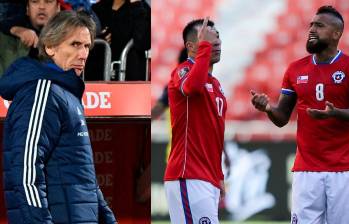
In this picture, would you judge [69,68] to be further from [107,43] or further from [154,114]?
[154,114]

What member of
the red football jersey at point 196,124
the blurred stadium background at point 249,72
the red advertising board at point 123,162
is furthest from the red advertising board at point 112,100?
the red football jersey at point 196,124

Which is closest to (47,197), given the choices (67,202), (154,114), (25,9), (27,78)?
(67,202)

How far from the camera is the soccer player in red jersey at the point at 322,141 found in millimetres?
6738

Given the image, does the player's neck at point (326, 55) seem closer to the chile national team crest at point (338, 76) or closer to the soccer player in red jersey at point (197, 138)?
the chile national team crest at point (338, 76)

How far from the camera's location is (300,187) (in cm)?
683

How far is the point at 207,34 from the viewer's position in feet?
21.0

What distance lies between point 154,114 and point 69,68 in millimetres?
5257

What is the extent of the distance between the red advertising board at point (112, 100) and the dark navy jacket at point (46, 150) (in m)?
3.96

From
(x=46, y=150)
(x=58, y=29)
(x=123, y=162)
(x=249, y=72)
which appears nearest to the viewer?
(x=46, y=150)

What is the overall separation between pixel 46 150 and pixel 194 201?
2.25 meters

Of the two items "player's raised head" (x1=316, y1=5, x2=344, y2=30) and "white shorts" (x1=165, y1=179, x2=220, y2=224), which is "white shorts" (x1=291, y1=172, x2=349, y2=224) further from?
"player's raised head" (x1=316, y1=5, x2=344, y2=30)

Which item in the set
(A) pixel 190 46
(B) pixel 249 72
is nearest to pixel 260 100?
(A) pixel 190 46

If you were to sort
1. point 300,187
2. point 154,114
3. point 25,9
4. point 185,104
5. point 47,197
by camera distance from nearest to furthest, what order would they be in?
point 47,197
point 185,104
point 300,187
point 25,9
point 154,114

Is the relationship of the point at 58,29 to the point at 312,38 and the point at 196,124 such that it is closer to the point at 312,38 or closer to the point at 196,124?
the point at 196,124
